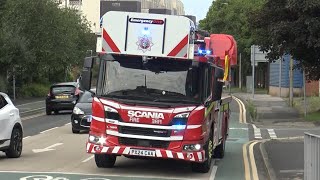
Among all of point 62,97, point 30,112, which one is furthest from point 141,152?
point 30,112

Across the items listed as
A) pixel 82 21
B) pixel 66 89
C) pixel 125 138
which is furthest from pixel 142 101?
pixel 82 21

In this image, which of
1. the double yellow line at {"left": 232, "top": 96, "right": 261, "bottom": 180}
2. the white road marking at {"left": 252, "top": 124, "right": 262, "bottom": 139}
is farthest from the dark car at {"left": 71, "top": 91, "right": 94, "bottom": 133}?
the white road marking at {"left": 252, "top": 124, "right": 262, "bottom": 139}

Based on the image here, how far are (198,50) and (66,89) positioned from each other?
767 inches

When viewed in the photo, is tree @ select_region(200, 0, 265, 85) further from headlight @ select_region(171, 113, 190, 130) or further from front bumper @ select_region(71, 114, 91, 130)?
headlight @ select_region(171, 113, 190, 130)

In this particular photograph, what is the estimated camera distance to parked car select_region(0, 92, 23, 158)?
42.6 feet

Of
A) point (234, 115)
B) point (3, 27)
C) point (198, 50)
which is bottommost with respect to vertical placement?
point (234, 115)

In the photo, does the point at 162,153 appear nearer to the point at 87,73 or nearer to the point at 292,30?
the point at 87,73

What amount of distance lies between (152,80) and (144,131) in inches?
39.9

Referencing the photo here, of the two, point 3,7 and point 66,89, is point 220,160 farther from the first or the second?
point 3,7

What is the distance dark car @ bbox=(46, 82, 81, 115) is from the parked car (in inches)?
620

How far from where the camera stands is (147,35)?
11164 millimetres

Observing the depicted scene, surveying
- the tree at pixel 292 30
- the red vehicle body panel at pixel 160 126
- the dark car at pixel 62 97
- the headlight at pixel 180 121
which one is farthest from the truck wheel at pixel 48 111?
the headlight at pixel 180 121

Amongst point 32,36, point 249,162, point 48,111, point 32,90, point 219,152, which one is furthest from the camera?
point 32,90

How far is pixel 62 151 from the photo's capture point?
15172mm
